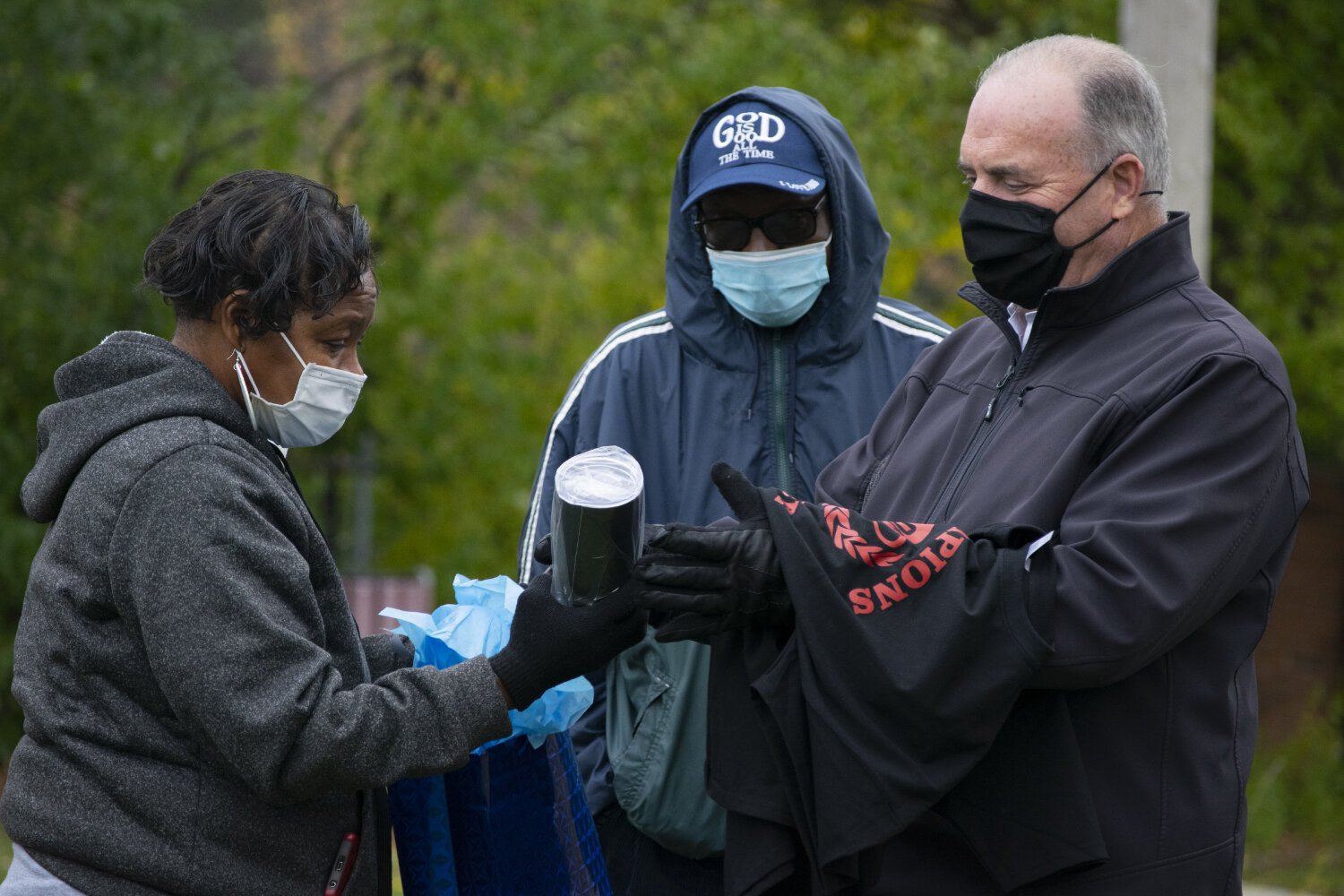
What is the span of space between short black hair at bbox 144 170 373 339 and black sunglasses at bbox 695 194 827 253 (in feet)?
3.47

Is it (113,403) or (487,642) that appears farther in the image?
(487,642)

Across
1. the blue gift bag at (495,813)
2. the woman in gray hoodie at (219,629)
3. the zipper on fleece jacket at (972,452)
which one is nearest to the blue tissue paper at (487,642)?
the blue gift bag at (495,813)

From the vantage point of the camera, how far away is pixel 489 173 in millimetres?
9617

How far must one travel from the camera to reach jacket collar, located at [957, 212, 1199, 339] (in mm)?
2273

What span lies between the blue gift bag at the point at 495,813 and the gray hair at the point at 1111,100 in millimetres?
1220

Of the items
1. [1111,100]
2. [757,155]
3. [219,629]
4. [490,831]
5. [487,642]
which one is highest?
[1111,100]

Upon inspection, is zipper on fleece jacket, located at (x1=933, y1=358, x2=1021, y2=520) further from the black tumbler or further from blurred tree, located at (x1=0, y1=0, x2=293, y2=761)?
blurred tree, located at (x1=0, y1=0, x2=293, y2=761)

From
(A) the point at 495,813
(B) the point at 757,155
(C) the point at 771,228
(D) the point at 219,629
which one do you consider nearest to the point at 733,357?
(C) the point at 771,228

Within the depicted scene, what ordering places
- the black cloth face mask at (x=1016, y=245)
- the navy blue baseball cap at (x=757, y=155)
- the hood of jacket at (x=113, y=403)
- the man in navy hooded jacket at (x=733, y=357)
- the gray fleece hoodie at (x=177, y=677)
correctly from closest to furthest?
the gray fleece hoodie at (x=177, y=677)
the hood of jacket at (x=113, y=403)
the black cloth face mask at (x=1016, y=245)
the man in navy hooded jacket at (x=733, y=357)
the navy blue baseball cap at (x=757, y=155)

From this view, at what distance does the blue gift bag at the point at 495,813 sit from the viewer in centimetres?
239

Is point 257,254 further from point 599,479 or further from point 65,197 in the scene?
point 65,197

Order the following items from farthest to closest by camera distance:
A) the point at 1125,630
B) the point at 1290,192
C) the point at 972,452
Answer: the point at 1290,192
the point at 972,452
the point at 1125,630

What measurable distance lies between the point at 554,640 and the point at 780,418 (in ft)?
3.15

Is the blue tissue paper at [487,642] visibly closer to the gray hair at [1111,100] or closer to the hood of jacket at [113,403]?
the hood of jacket at [113,403]
